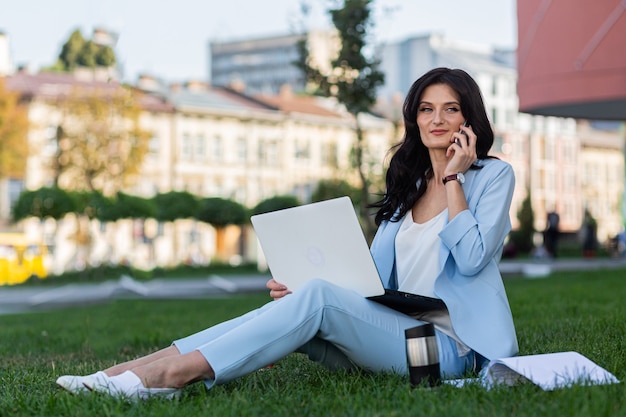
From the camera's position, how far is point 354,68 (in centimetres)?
1662

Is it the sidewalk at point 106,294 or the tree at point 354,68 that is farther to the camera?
the sidewalk at point 106,294

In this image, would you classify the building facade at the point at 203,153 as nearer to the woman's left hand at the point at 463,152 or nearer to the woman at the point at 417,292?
the woman at the point at 417,292

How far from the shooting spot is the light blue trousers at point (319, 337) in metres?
4.03

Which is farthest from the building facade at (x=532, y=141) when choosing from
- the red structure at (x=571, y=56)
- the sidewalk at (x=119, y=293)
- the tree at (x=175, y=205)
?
the red structure at (x=571, y=56)

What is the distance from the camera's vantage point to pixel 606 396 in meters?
3.48

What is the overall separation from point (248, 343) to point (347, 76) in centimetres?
1298

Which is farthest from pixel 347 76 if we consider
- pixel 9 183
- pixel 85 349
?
pixel 9 183

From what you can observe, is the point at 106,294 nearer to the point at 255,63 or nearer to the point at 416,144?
the point at 416,144

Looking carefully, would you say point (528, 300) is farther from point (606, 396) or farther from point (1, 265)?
point (1, 265)

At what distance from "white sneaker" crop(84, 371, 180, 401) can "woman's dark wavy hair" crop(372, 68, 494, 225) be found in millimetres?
1435

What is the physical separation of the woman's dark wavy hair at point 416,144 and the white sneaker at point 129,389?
143 centimetres

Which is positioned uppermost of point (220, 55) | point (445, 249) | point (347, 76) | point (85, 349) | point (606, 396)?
point (220, 55)

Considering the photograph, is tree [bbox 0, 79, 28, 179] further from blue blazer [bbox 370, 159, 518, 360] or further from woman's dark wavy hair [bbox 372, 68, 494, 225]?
blue blazer [bbox 370, 159, 518, 360]

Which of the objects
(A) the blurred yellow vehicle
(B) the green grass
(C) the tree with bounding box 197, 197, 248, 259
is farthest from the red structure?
(C) the tree with bounding box 197, 197, 248, 259
